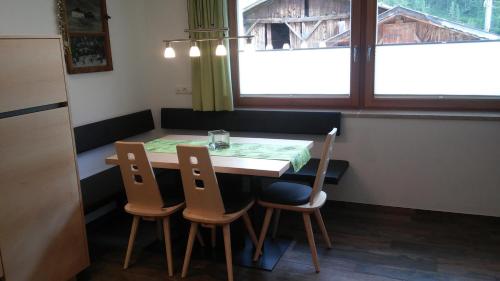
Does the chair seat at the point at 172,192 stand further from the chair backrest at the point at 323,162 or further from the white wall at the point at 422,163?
the white wall at the point at 422,163

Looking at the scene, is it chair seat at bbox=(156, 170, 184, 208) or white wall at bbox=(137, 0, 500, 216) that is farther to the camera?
white wall at bbox=(137, 0, 500, 216)

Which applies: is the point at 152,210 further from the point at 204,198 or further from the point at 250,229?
the point at 250,229

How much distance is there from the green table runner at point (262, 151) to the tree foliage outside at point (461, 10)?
5.14 feet

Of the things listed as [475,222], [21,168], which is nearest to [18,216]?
[21,168]

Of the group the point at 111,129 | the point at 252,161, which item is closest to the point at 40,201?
the point at 252,161

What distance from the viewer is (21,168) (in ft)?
8.32

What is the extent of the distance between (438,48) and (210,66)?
77.5 inches

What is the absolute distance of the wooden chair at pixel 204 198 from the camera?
272 centimetres

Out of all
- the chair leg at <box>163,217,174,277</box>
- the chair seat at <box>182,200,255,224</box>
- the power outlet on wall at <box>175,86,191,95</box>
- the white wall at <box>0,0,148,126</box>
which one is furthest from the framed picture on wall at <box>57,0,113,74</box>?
the chair seat at <box>182,200,255,224</box>

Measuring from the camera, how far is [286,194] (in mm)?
3086

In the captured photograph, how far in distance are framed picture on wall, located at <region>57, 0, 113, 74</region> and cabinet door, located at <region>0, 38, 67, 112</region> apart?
1.01 metres

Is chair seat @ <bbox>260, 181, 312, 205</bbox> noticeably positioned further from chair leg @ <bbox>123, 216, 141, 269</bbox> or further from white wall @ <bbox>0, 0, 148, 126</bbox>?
white wall @ <bbox>0, 0, 148, 126</bbox>

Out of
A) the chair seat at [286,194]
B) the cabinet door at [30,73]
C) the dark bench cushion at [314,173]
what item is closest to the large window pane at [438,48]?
the dark bench cushion at [314,173]

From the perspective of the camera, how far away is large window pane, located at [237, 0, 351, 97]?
400 centimetres
